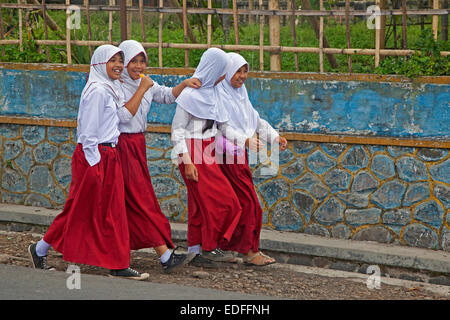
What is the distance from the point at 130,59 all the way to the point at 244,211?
160 cm

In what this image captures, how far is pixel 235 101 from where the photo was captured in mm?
6945

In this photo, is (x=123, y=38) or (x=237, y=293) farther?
(x=123, y=38)

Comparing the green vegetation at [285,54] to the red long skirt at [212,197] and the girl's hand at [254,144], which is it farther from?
the red long skirt at [212,197]

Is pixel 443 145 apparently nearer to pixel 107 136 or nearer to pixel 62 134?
pixel 107 136

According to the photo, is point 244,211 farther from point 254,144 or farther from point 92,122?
point 92,122

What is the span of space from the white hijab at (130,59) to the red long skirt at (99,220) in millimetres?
584

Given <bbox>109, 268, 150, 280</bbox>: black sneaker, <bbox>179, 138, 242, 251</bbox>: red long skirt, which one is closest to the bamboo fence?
<bbox>179, 138, 242, 251</bbox>: red long skirt

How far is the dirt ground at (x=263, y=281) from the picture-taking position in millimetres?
6281

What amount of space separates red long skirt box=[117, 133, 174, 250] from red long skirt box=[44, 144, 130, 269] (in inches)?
7.5

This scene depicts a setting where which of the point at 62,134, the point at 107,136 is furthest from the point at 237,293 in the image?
the point at 62,134

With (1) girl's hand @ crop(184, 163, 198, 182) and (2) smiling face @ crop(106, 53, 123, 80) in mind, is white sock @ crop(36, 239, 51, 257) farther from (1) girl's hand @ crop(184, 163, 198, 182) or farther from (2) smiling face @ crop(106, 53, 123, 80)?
(2) smiling face @ crop(106, 53, 123, 80)

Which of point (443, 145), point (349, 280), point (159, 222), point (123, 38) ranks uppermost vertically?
point (123, 38)
